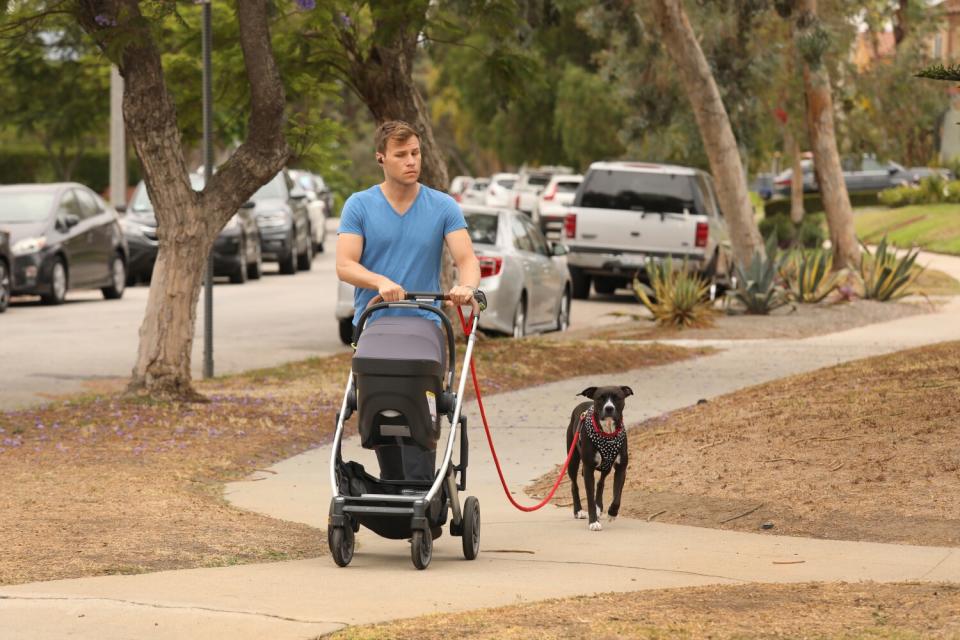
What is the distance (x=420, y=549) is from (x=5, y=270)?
17009mm

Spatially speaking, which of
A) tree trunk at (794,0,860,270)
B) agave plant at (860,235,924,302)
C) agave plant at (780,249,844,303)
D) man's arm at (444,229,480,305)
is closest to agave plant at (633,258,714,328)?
agave plant at (780,249,844,303)

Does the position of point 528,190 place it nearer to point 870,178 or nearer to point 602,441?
point 870,178

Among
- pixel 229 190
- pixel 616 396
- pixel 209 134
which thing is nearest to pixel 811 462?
pixel 616 396

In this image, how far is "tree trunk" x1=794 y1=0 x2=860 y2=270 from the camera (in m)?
29.0

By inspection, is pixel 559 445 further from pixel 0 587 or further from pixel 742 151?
pixel 742 151

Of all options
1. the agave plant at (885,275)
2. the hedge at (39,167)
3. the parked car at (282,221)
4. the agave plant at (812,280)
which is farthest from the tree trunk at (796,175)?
the agave plant at (812,280)

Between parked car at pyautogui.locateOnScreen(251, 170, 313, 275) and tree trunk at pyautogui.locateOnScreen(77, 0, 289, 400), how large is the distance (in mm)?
18319

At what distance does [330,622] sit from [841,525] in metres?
3.30

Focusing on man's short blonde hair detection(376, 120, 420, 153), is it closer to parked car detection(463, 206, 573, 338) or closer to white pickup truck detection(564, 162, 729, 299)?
parked car detection(463, 206, 573, 338)

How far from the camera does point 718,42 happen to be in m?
36.8

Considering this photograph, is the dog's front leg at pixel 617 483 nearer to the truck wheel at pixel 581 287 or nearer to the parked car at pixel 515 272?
the parked car at pixel 515 272

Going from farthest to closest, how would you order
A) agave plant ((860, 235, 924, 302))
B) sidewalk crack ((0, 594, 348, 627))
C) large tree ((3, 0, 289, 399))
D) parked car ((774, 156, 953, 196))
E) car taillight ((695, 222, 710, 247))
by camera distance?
parked car ((774, 156, 953, 196))
car taillight ((695, 222, 710, 247))
agave plant ((860, 235, 924, 302))
large tree ((3, 0, 289, 399))
sidewalk crack ((0, 594, 348, 627))

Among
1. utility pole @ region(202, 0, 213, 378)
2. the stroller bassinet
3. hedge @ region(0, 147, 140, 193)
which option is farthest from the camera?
hedge @ region(0, 147, 140, 193)

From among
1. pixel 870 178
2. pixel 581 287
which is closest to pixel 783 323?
pixel 581 287
